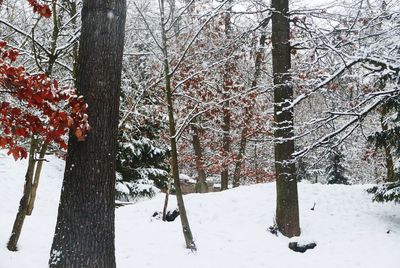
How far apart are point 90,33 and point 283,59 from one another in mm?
5722

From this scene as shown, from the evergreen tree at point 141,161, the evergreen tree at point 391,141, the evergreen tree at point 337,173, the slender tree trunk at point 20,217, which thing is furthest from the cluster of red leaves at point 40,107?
the evergreen tree at point 337,173

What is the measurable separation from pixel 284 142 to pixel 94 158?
5658 millimetres

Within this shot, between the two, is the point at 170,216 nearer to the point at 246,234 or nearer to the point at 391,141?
the point at 246,234

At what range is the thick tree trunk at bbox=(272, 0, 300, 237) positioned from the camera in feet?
29.1

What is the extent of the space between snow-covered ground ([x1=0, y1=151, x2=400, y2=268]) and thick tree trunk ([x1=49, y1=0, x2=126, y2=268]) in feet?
10.9

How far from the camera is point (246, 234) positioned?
909cm

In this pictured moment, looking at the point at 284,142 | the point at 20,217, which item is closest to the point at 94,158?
the point at 20,217

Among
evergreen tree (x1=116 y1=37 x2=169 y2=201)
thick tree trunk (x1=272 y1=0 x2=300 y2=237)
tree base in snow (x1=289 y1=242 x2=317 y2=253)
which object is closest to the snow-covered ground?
tree base in snow (x1=289 y1=242 x2=317 y2=253)

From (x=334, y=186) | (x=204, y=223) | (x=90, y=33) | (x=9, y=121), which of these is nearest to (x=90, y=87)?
(x=90, y=33)

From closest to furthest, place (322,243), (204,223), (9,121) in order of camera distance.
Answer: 1. (9,121)
2. (322,243)
3. (204,223)

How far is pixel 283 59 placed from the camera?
913 centimetres

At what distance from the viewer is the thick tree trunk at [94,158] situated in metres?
4.09

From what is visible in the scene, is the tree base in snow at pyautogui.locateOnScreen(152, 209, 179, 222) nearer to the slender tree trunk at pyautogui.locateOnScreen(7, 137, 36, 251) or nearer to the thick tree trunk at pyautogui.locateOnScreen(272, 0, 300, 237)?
the thick tree trunk at pyautogui.locateOnScreen(272, 0, 300, 237)

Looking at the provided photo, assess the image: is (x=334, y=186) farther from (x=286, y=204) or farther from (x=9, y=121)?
(x=9, y=121)
